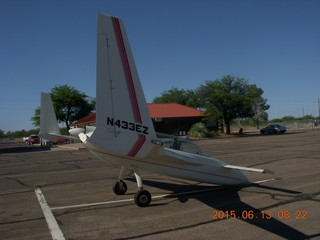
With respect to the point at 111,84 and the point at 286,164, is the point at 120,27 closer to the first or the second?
the point at 111,84

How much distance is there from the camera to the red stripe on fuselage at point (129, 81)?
235 inches

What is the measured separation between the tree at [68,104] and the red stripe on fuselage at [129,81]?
160ft

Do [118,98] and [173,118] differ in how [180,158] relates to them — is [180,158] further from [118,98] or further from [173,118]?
[173,118]

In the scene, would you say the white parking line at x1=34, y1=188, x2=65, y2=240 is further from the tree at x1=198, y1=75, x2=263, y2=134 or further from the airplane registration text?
the tree at x1=198, y1=75, x2=263, y2=134

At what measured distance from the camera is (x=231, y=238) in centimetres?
462

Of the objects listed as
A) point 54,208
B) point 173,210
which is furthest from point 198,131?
point 54,208

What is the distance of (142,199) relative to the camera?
21.6ft

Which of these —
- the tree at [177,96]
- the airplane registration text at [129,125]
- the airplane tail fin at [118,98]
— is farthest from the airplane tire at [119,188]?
the tree at [177,96]

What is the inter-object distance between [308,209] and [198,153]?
117 inches

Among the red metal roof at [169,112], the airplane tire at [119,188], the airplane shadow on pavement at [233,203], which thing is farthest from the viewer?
the red metal roof at [169,112]

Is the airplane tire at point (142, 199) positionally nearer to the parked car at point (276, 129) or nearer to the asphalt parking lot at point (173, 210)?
the asphalt parking lot at point (173, 210)

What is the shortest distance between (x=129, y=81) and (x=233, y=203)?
155 inches

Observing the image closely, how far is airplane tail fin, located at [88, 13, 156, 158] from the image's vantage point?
19.3 feet

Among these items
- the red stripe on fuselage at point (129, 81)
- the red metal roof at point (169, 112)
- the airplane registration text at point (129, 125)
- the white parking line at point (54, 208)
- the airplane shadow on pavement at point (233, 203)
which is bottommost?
the airplane shadow on pavement at point (233, 203)
